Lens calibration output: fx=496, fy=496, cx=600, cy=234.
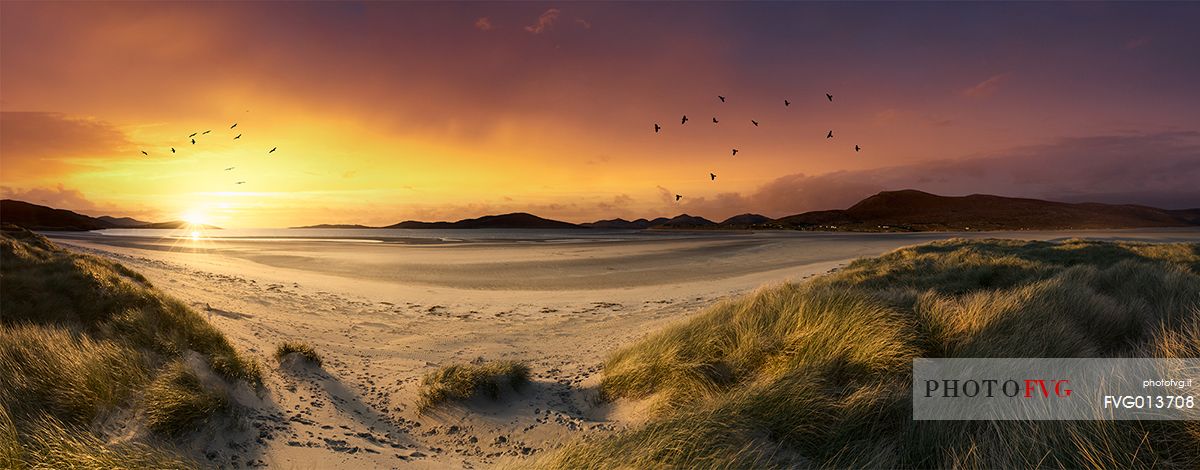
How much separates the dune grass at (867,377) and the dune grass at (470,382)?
1.39 m

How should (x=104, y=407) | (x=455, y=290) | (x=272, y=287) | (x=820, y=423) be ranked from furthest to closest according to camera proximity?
1. (x=455, y=290)
2. (x=272, y=287)
3. (x=104, y=407)
4. (x=820, y=423)

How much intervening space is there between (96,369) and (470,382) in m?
3.91

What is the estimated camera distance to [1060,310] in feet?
20.1

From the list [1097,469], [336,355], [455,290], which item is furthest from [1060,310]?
[455,290]

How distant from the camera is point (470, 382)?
7.05 metres

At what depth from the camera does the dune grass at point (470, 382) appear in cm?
690

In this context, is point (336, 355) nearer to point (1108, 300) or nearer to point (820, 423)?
point (820, 423)

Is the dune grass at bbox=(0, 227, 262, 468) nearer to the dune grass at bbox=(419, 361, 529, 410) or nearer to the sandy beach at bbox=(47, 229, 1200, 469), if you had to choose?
the sandy beach at bbox=(47, 229, 1200, 469)

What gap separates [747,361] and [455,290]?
17.0 metres

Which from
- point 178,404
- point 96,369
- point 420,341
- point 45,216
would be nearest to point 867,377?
point 178,404

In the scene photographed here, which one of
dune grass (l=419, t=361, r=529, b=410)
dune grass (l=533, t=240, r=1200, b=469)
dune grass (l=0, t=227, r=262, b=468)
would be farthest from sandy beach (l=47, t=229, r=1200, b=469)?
dune grass (l=533, t=240, r=1200, b=469)

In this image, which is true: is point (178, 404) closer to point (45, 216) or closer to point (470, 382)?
point (470, 382)

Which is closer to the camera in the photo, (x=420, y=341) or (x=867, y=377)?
(x=867, y=377)

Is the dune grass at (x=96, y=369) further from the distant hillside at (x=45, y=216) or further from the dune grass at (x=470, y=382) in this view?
the distant hillside at (x=45, y=216)
